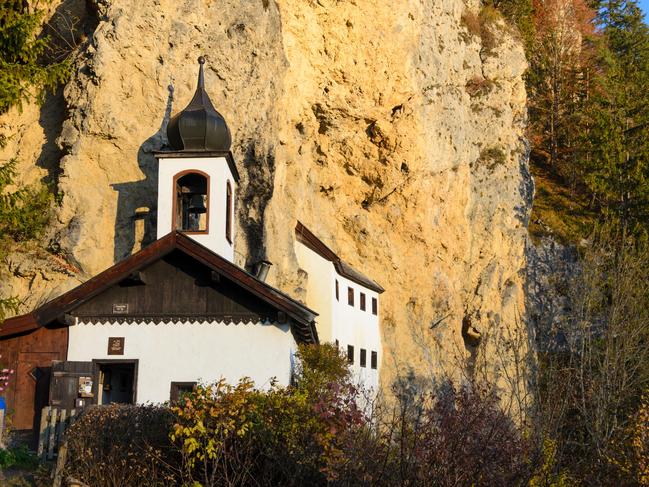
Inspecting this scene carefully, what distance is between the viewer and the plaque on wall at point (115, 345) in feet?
63.5

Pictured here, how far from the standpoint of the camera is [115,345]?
19391mm

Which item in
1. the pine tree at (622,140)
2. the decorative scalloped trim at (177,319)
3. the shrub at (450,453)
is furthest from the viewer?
the pine tree at (622,140)

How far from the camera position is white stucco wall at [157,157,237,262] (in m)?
22.5

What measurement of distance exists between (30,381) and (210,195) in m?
6.76

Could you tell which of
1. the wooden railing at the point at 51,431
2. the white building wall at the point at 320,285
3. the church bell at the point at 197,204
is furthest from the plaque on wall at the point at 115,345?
the white building wall at the point at 320,285

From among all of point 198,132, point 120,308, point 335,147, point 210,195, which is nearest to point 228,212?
point 210,195

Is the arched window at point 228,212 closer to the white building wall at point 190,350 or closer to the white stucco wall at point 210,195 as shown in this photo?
the white stucco wall at point 210,195

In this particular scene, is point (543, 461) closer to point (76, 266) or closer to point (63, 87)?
point (76, 266)

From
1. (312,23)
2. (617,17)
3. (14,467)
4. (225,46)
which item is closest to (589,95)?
(617,17)

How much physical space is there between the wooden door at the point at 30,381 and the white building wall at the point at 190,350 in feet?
2.40

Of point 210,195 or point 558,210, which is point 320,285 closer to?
point 210,195

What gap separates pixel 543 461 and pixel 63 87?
24.0 metres

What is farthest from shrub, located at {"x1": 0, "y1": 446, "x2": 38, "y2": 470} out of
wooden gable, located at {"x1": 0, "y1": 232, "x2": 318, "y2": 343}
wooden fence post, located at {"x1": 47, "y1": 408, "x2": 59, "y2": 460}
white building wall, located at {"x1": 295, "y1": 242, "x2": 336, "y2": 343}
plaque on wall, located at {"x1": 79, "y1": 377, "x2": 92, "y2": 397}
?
white building wall, located at {"x1": 295, "y1": 242, "x2": 336, "y2": 343}

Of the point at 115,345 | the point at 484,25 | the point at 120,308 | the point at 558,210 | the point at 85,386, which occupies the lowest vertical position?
the point at 85,386
